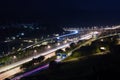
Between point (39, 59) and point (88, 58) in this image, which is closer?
point (88, 58)

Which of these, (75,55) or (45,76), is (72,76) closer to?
(45,76)

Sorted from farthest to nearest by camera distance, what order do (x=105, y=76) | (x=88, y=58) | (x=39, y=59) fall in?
(x=39, y=59)
(x=88, y=58)
(x=105, y=76)

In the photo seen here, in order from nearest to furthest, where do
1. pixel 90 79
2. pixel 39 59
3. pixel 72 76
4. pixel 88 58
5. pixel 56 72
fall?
pixel 90 79 → pixel 72 76 → pixel 56 72 → pixel 88 58 → pixel 39 59

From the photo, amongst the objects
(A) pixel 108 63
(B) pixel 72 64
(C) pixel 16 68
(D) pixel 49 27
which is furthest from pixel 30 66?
(D) pixel 49 27

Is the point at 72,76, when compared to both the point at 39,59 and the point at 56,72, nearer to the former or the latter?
the point at 56,72

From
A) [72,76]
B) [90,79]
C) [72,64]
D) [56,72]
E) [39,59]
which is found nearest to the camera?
[90,79]

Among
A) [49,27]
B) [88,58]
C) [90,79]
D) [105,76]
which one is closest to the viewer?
[105,76]

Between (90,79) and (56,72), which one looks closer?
(90,79)

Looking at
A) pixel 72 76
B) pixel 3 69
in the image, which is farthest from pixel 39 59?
pixel 72 76
